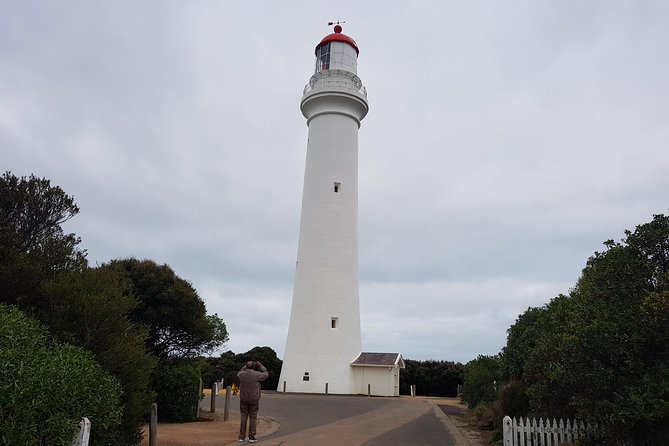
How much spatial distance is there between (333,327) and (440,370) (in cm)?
1430

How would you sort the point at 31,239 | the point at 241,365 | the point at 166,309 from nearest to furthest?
the point at 31,239, the point at 166,309, the point at 241,365

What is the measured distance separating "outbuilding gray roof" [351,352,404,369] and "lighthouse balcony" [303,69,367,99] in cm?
1531

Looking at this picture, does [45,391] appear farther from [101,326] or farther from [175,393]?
[175,393]

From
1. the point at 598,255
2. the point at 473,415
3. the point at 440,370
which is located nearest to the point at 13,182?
the point at 598,255

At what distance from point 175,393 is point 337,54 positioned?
2344 centimetres

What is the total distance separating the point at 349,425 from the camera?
14867 millimetres

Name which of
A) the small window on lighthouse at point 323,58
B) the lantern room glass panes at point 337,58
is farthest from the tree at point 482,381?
the small window on lighthouse at point 323,58

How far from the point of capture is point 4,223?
10492mm

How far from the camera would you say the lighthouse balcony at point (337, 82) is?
31031 mm

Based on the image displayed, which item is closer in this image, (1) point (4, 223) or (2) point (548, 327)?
(1) point (4, 223)

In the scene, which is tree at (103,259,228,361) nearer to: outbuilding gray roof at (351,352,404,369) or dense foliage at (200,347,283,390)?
outbuilding gray roof at (351,352,404,369)

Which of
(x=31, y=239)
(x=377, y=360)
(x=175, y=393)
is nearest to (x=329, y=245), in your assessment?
(x=377, y=360)

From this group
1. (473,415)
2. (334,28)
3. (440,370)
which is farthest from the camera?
(440,370)

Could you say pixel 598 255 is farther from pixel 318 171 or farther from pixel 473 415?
pixel 318 171
